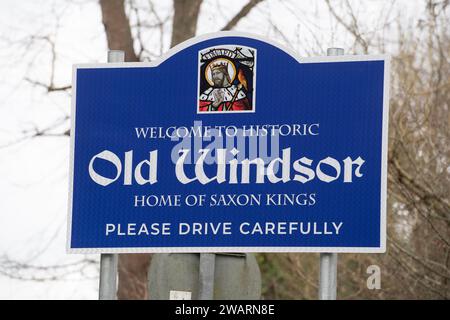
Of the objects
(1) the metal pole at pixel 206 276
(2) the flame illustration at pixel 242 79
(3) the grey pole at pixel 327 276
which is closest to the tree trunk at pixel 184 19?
(1) the metal pole at pixel 206 276

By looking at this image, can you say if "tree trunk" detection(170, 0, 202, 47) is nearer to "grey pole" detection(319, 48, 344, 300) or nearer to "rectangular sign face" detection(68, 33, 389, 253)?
"rectangular sign face" detection(68, 33, 389, 253)

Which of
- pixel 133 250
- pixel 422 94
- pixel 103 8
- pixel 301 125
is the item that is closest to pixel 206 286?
pixel 133 250

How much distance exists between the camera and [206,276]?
9.73 m

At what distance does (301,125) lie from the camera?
930 centimetres

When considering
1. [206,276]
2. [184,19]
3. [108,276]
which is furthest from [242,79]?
[184,19]

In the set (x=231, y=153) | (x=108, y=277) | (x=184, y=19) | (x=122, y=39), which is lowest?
(x=108, y=277)

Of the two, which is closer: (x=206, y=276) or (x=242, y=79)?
(x=242, y=79)

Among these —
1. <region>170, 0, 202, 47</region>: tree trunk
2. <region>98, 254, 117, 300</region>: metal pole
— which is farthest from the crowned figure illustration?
<region>170, 0, 202, 47</region>: tree trunk

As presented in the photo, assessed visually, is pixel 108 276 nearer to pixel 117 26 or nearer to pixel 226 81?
pixel 226 81

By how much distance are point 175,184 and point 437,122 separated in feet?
29.3

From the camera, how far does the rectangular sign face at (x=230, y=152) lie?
9.20 metres

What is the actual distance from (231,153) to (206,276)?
92 centimetres

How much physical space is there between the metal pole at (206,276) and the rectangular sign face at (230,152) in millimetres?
361

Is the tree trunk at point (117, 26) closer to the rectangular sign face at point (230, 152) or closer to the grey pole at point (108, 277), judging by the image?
the rectangular sign face at point (230, 152)
